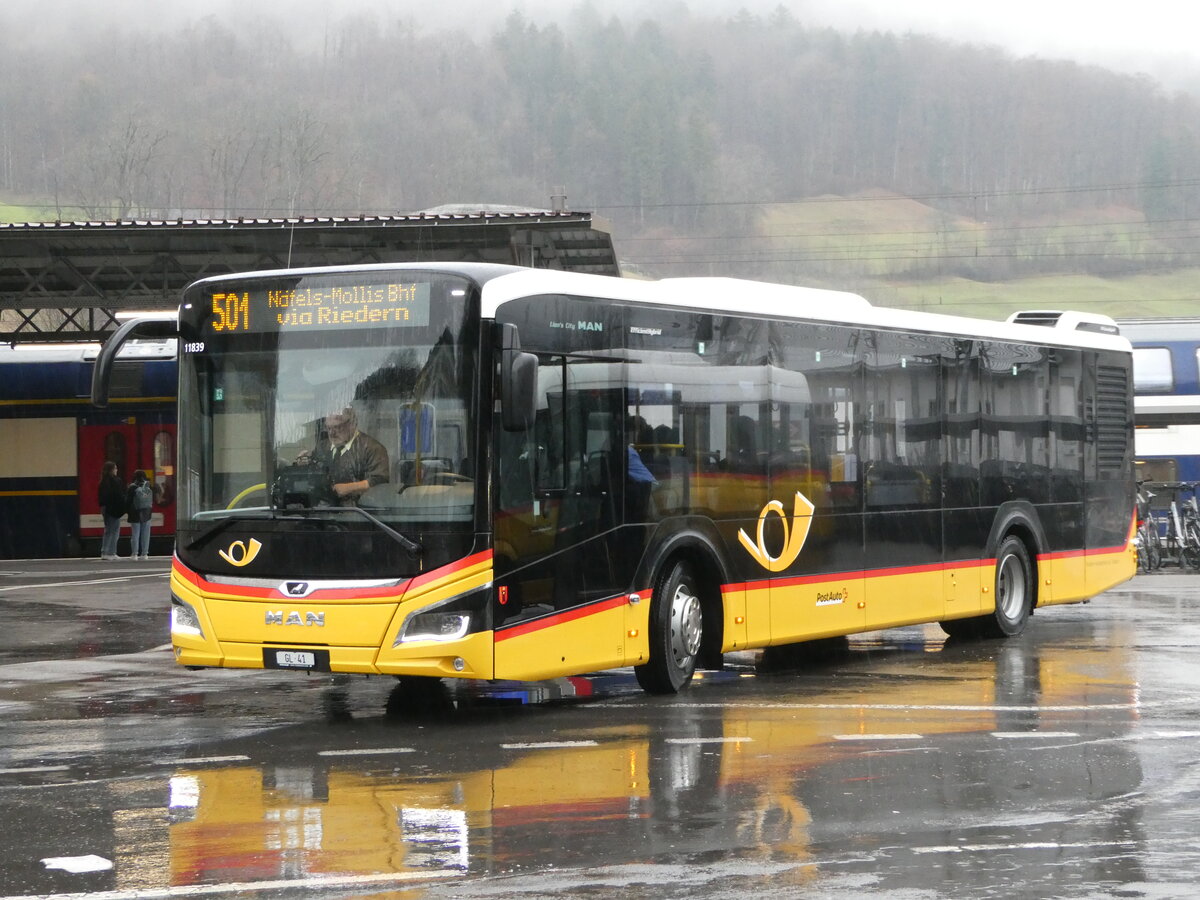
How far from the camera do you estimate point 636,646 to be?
461 inches

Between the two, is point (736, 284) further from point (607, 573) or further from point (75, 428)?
point (75, 428)

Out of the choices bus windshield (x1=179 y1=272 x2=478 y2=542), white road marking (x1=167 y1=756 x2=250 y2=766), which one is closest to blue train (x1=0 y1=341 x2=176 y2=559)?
bus windshield (x1=179 y1=272 x2=478 y2=542)

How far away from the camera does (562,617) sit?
1108 cm

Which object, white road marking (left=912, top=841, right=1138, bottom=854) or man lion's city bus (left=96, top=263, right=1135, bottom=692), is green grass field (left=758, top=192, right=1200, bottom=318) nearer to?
man lion's city bus (left=96, top=263, right=1135, bottom=692)

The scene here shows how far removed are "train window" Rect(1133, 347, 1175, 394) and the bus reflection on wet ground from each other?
920 inches

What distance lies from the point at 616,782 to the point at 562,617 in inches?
97.7

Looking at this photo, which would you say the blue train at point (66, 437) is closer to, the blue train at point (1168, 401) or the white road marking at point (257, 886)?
the blue train at point (1168, 401)

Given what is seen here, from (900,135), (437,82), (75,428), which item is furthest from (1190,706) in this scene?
(437,82)

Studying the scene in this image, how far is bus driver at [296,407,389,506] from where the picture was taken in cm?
1052

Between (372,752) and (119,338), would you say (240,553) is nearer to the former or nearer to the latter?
(119,338)

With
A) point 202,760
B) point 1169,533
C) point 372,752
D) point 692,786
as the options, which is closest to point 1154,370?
point 1169,533

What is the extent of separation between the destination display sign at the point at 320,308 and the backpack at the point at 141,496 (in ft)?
69.7

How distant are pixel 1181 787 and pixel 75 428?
27254mm

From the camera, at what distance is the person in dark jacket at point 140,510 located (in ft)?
104
